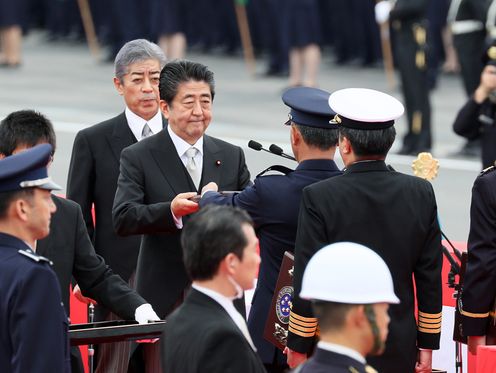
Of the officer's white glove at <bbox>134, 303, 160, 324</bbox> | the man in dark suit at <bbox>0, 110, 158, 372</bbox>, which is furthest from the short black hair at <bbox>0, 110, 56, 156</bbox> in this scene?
the officer's white glove at <bbox>134, 303, 160, 324</bbox>

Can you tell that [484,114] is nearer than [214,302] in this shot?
No

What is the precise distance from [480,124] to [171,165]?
9.80ft

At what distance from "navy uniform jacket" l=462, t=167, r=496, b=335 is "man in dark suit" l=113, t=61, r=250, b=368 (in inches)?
42.5

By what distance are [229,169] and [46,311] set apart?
5.78 feet

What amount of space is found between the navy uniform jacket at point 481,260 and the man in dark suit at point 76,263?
4.20 feet

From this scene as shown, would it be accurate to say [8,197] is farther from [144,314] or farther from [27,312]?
[144,314]

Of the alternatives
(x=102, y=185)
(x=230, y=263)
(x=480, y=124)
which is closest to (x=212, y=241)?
(x=230, y=263)

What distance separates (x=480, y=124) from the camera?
8172 mm

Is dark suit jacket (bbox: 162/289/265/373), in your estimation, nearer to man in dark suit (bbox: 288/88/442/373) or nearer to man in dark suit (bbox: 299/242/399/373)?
man in dark suit (bbox: 299/242/399/373)

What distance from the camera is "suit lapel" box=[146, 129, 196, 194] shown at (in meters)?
5.73

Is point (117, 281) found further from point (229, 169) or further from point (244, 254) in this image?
point (244, 254)

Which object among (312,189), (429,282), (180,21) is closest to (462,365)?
(429,282)

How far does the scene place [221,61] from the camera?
18281 mm

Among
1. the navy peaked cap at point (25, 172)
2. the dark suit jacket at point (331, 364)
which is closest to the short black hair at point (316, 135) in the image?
the navy peaked cap at point (25, 172)
